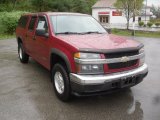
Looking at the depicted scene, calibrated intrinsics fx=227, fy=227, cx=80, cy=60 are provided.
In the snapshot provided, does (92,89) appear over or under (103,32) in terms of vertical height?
under

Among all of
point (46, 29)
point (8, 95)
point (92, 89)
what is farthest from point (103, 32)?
point (8, 95)

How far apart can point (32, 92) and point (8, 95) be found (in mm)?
556

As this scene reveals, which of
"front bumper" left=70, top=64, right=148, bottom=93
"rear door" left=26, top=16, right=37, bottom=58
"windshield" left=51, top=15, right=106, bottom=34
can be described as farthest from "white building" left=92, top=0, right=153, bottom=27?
"front bumper" left=70, top=64, right=148, bottom=93

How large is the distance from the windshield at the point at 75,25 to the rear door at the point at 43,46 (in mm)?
286

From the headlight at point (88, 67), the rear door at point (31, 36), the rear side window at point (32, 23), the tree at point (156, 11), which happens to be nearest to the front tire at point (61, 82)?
the headlight at point (88, 67)

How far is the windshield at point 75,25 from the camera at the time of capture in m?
5.54

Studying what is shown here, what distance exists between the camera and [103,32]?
600 cm

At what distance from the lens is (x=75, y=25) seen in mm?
5805

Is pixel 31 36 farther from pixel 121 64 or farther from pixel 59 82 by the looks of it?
pixel 121 64

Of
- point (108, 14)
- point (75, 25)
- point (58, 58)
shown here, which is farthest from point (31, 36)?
point (108, 14)

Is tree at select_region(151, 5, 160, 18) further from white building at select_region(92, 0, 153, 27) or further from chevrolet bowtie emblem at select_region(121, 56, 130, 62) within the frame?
chevrolet bowtie emblem at select_region(121, 56, 130, 62)

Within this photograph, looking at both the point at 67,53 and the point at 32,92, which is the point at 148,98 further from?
the point at 32,92

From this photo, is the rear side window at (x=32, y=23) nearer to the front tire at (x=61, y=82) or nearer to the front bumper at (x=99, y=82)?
the front tire at (x=61, y=82)

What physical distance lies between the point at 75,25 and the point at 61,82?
5.46 feet
